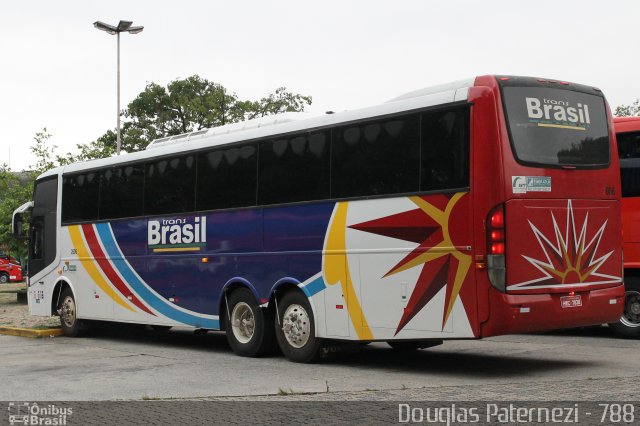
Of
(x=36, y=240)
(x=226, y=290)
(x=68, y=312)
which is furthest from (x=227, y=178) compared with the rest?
(x=36, y=240)

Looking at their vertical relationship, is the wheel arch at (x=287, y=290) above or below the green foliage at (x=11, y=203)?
below

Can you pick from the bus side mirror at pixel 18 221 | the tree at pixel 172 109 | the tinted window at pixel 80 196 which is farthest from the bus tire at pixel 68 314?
the tree at pixel 172 109

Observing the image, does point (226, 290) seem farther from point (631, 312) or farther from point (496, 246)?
point (631, 312)

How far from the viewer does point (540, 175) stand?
11.0 metres

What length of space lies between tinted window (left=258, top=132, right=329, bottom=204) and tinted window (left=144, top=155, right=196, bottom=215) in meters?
1.96

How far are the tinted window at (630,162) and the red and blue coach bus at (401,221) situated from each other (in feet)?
11.6

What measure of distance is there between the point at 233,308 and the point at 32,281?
7479mm

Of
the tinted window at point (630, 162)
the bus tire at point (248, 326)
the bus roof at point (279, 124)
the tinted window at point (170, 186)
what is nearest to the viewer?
the bus roof at point (279, 124)

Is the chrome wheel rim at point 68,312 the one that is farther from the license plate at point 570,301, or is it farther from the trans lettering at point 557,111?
the trans lettering at point 557,111

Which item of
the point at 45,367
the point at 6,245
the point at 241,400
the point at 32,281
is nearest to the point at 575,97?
the point at 241,400

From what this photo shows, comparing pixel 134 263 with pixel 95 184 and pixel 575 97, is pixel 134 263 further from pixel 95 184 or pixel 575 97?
pixel 575 97

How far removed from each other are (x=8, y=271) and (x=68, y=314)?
4023 cm

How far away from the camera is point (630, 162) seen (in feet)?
50.8

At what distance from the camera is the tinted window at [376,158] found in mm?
11578
